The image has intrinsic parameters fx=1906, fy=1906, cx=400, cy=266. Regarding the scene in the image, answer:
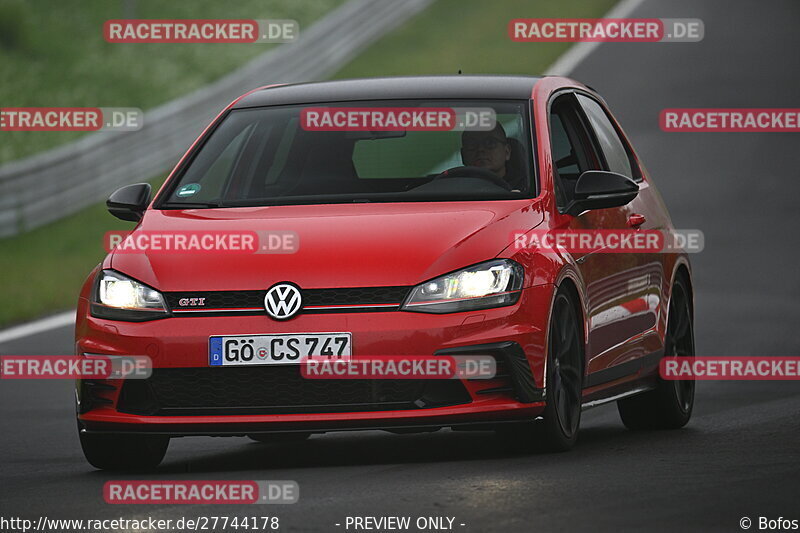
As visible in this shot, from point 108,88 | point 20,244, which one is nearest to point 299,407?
point 20,244

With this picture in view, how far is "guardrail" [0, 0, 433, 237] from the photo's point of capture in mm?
20828

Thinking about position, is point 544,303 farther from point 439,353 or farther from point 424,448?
point 424,448

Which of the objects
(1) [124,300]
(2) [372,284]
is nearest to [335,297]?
(2) [372,284]

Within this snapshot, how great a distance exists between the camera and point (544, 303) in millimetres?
7734

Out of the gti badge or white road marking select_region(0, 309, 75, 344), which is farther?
white road marking select_region(0, 309, 75, 344)

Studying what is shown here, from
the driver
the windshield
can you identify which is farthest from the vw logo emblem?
the driver

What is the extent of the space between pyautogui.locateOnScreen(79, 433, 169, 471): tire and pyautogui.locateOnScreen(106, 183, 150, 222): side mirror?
3.47 ft

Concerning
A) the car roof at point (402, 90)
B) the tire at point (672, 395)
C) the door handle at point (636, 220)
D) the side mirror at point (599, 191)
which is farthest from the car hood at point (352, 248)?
the tire at point (672, 395)

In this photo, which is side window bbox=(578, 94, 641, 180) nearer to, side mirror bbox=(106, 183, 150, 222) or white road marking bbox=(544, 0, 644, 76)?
side mirror bbox=(106, 183, 150, 222)

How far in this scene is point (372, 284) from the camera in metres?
7.55

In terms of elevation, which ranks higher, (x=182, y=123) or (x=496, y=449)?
(x=182, y=123)

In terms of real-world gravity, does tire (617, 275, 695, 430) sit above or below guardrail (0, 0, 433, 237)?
below

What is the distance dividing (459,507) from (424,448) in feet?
7.58

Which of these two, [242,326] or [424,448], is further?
[424,448]
